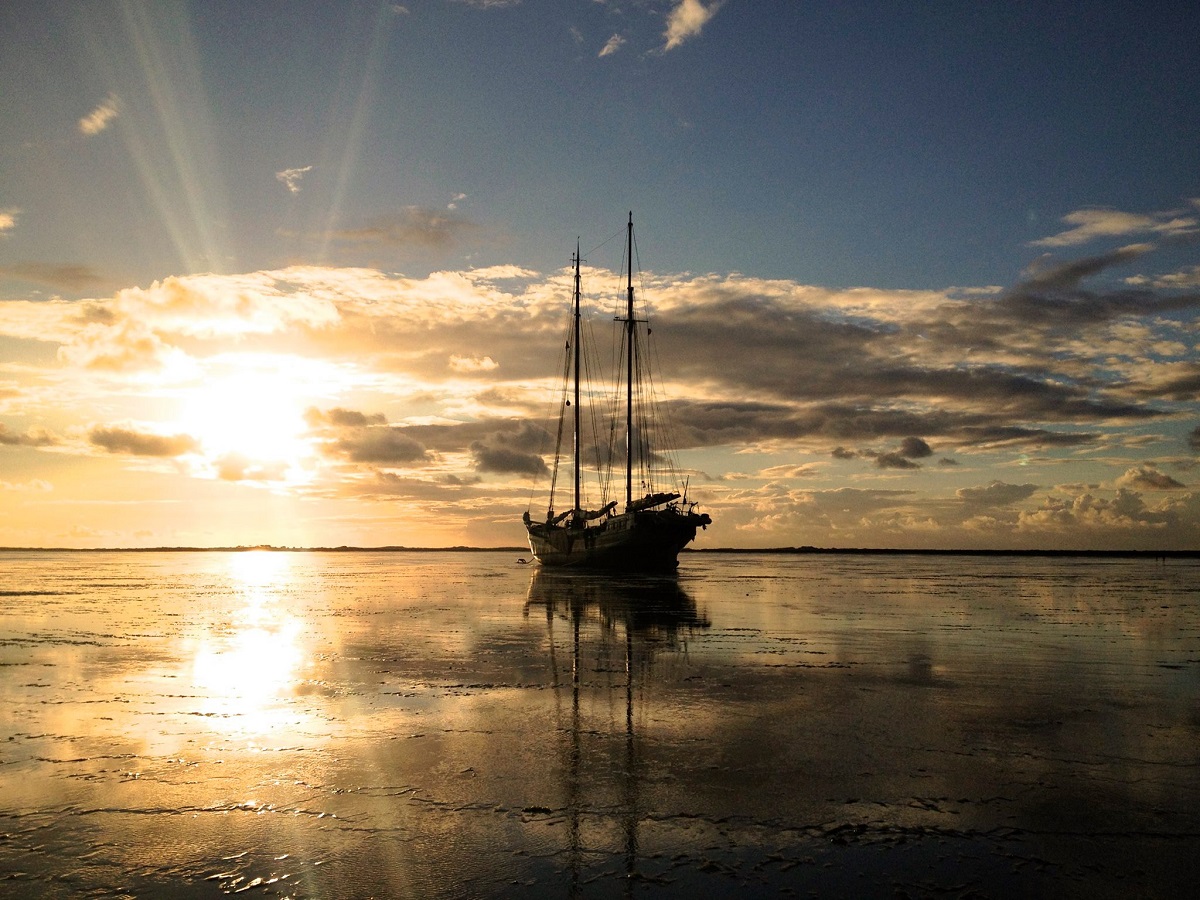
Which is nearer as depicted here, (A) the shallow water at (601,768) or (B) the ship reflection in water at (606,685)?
(A) the shallow water at (601,768)

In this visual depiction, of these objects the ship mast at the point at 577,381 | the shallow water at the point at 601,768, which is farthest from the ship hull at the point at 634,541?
the shallow water at the point at 601,768

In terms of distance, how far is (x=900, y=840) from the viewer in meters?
8.36

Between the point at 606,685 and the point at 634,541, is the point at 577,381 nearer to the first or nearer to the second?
the point at 634,541

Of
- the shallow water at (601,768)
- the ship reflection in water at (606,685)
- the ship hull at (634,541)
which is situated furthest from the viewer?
the ship hull at (634,541)

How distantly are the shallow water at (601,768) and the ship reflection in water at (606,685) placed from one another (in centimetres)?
8

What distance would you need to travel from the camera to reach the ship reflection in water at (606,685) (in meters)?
9.01

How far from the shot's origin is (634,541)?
241 ft

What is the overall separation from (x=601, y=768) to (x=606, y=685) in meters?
6.43

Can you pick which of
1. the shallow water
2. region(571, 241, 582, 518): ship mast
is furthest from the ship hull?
the shallow water

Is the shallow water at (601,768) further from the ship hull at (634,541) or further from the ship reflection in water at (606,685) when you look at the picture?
the ship hull at (634,541)

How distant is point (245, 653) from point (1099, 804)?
2093 cm

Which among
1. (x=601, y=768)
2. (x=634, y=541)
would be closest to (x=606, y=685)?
(x=601, y=768)

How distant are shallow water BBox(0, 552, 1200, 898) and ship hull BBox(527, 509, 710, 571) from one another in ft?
155

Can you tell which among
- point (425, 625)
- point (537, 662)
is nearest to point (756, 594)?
point (425, 625)
